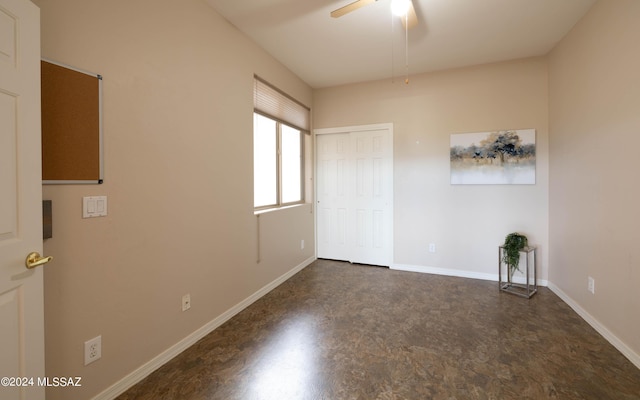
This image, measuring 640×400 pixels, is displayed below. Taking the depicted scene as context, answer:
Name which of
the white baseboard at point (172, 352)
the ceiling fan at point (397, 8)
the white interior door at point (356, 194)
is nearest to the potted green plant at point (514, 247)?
the white interior door at point (356, 194)

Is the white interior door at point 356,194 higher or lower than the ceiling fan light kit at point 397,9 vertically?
lower

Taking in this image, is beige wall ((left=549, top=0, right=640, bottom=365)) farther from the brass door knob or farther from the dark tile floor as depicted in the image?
the brass door knob

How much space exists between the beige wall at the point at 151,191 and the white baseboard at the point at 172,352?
0.13ft

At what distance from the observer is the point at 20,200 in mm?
1087

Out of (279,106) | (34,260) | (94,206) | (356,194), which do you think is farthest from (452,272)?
(34,260)

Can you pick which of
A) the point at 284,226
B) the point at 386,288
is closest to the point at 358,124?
the point at 284,226

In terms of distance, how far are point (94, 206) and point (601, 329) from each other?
3.75 metres

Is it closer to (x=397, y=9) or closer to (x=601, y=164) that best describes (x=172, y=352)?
(x=397, y=9)

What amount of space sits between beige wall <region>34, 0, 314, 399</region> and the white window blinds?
20 centimetres

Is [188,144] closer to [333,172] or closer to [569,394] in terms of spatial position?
[333,172]

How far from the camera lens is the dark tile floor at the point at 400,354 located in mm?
1700

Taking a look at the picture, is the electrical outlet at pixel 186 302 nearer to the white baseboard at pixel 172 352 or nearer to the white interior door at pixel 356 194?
the white baseboard at pixel 172 352

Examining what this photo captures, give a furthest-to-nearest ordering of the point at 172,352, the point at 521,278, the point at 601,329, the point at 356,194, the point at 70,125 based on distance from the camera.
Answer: the point at 356,194, the point at 521,278, the point at 601,329, the point at 172,352, the point at 70,125

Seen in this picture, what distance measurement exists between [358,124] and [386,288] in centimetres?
232
